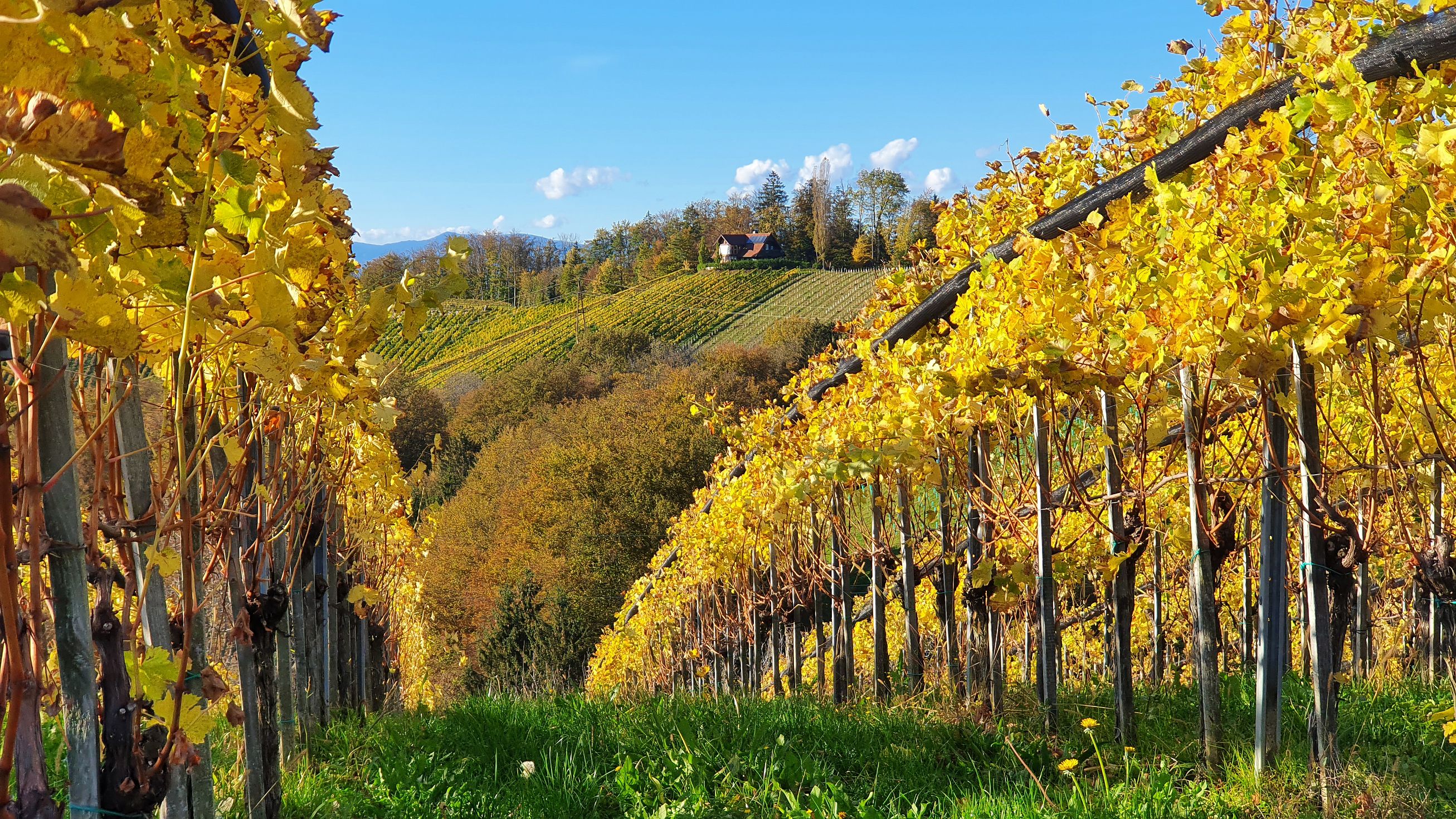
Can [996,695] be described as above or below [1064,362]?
below

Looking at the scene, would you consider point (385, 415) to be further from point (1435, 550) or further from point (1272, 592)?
point (1435, 550)

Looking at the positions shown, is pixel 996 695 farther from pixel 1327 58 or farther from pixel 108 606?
pixel 108 606

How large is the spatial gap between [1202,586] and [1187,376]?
74cm

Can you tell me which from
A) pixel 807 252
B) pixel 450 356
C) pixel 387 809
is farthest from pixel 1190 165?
pixel 807 252

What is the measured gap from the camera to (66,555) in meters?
1.44

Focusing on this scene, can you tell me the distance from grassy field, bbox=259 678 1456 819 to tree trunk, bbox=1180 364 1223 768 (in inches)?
5.3

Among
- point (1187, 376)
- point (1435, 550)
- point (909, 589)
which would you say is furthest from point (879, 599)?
point (1187, 376)

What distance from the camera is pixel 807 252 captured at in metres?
77.5

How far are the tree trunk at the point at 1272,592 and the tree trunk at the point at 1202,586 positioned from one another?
210 mm

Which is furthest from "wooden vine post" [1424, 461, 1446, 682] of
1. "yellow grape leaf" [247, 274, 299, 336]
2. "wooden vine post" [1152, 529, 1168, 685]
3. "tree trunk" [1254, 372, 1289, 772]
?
"yellow grape leaf" [247, 274, 299, 336]

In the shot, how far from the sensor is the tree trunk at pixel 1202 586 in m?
3.23

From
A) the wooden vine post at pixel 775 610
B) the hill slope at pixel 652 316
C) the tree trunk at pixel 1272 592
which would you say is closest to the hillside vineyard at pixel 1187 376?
the tree trunk at pixel 1272 592

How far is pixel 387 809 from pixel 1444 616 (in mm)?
6035

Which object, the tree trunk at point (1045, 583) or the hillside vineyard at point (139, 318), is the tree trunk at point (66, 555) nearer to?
the hillside vineyard at point (139, 318)
